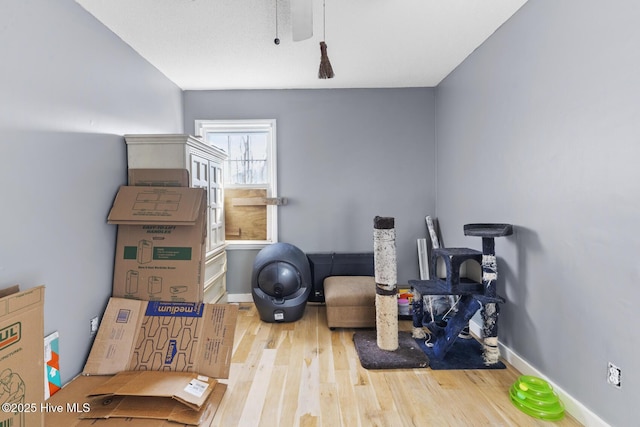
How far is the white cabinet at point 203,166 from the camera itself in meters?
2.38

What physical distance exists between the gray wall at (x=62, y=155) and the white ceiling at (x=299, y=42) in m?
0.36

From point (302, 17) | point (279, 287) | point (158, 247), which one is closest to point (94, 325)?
point (158, 247)

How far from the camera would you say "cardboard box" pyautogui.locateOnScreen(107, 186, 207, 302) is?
217cm

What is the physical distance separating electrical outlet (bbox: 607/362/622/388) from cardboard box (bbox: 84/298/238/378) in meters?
2.05

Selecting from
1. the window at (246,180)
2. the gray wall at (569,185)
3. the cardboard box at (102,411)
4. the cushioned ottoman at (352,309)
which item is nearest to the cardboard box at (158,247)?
the cardboard box at (102,411)

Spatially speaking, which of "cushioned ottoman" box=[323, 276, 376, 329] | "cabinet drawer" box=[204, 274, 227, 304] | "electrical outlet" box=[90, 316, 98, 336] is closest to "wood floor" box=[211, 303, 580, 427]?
"cushioned ottoman" box=[323, 276, 376, 329]

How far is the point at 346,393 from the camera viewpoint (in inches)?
73.6

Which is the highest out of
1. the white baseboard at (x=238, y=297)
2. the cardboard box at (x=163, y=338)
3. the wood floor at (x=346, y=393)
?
the cardboard box at (x=163, y=338)

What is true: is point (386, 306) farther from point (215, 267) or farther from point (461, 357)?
point (215, 267)

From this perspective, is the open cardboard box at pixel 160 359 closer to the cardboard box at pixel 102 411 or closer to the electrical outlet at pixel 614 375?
the cardboard box at pixel 102 411

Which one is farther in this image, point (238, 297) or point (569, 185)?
point (238, 297)

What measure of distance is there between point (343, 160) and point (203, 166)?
5.04 ft

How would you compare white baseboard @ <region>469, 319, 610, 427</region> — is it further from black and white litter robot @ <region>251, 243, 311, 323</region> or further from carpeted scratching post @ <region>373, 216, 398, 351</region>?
black and white litter robot @ <region>251, 243, 311, 323</region>

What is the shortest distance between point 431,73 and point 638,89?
2.01m
